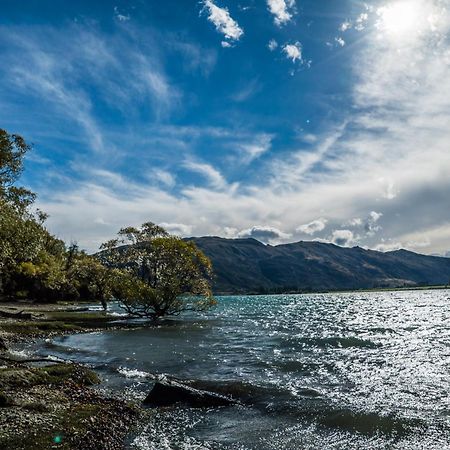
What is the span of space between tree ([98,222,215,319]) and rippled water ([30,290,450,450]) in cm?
1769

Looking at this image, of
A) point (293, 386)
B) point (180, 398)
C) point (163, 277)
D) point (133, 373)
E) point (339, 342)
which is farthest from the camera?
point (163, 277)

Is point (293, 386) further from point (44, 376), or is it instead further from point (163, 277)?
point (163, 277)

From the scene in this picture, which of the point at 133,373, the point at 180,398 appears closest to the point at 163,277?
the point at 133,373

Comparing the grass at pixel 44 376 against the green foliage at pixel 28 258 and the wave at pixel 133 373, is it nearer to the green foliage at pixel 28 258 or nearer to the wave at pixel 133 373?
the wave at pixel 133 373

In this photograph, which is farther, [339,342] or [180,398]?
[339,342]

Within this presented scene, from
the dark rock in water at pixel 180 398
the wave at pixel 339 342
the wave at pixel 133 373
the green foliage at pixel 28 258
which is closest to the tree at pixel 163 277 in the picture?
the green foliage at pixel 28 258

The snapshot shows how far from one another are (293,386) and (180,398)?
259 inches

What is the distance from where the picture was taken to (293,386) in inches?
768

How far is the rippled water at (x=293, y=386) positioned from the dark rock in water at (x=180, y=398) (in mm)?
619

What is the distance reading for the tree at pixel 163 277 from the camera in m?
56.4

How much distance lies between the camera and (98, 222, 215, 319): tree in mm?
56438

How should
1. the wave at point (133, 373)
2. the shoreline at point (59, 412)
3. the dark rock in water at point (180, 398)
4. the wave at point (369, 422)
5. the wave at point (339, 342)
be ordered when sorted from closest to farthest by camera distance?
the shoreline at point (59, 412) < the wave at point (369, 422) < the dark rock in water at point (180, 398) < the wave at point (133, 373) < the wave at point (339, 342)

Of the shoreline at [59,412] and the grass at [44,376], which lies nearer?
the shoreline at [59,412]

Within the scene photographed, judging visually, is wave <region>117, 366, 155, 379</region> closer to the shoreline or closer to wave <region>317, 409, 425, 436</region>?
the shoreline
